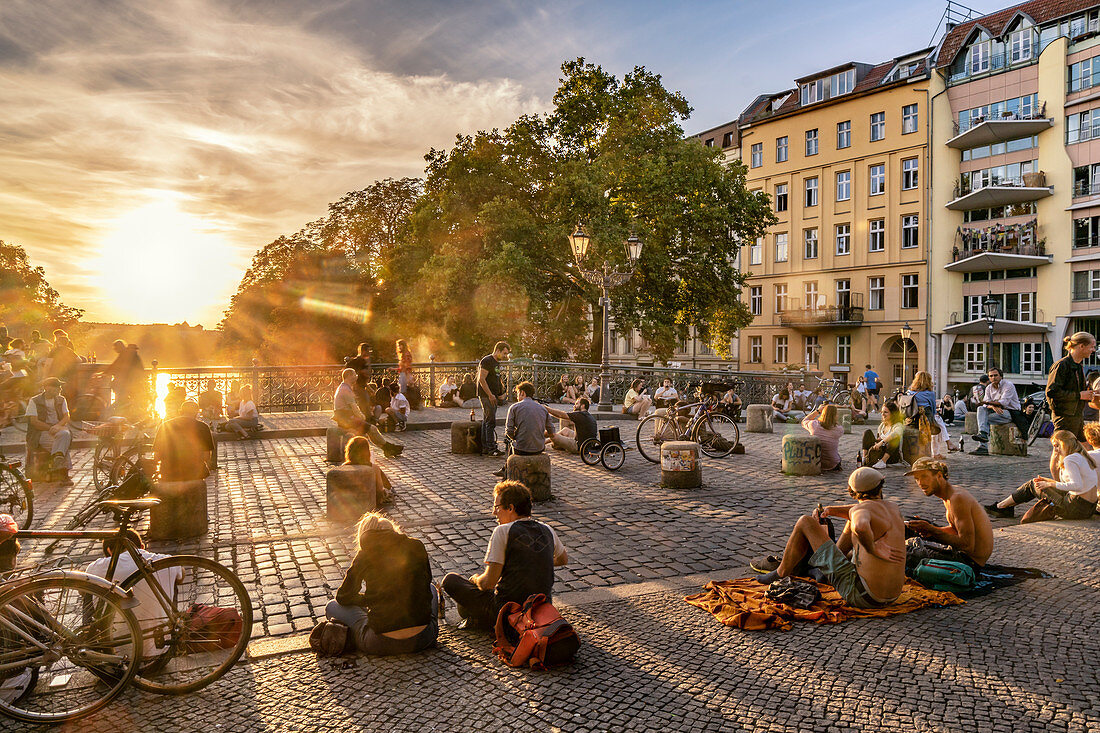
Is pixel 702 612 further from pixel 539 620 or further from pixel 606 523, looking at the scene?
pixel 606 523

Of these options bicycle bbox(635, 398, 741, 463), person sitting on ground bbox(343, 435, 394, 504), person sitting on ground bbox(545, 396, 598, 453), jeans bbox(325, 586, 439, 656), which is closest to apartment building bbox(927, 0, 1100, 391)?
bicycle bbox(635, 398, 741, 463)

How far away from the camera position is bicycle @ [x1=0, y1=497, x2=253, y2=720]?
421cm

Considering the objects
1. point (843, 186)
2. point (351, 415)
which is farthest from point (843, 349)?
point (351, 415)

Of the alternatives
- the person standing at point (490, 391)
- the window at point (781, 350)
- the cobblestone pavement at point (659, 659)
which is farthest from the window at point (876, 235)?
the cobblestone pavement at point (659, 659)

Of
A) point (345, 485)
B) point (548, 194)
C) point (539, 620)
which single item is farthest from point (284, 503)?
point (548, 194)

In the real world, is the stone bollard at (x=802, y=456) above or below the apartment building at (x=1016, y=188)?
below

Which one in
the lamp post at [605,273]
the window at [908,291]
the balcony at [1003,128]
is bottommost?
the lamp post at [605,273]

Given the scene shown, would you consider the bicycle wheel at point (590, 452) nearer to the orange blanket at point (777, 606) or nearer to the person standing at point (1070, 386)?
the person standing at point (1070, 386)

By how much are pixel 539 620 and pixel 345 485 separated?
4753mm

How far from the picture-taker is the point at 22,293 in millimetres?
48719

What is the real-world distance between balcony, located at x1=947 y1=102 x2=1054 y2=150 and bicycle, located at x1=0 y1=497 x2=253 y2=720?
148 feet

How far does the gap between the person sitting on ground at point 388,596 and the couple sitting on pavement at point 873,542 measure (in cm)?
294

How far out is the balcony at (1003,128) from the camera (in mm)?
38781

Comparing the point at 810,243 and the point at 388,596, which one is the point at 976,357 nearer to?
the point at 810,243
